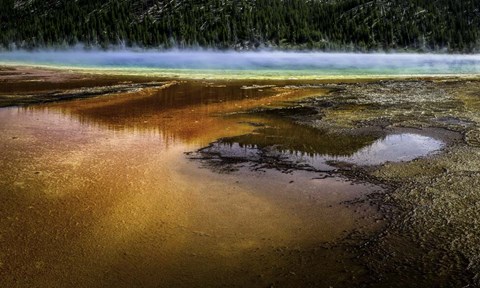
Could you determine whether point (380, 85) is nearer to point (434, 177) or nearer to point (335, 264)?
point (434, 177)

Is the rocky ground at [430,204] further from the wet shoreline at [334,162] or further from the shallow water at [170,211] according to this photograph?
the shallow water at [170,211]

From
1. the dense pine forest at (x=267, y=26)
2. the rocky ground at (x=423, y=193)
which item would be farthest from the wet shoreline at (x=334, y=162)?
the dense pine forest at (x=267, y=26)

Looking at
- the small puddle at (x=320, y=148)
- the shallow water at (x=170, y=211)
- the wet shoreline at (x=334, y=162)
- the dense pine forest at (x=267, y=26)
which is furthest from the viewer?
the dense pine forest at (x=267, y=26)

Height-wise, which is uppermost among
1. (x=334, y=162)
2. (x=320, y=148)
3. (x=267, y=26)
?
Result: (x=267, y=26)

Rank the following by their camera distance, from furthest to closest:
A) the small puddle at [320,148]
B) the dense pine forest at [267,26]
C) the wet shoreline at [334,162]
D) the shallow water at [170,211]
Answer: the dense pine forest at [267,26] → the small puddle at [320,148] → the wet shoreline at [334,162] → the shallow water at [170,211]

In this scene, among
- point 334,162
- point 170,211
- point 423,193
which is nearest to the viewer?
point 170,211

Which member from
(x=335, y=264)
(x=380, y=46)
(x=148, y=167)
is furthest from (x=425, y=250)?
(x=380, y=46)

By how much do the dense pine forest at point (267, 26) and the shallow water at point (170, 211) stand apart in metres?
69.7

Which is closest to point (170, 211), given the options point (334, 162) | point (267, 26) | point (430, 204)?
point (430, 204)

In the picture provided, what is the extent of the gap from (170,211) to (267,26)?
78.1 meters

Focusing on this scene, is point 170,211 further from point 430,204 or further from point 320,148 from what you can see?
point 320,148

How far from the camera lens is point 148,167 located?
1033 centimetres

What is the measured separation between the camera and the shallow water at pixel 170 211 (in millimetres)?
5902

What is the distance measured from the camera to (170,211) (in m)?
7.80
